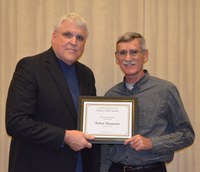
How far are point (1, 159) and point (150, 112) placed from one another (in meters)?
1.42

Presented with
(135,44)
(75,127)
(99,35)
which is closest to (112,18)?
(99,35)

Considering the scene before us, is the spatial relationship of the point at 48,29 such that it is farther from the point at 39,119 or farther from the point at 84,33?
the point at 39,119

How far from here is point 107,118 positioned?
6.91 feet

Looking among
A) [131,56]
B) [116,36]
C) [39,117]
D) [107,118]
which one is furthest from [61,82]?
[116,36]

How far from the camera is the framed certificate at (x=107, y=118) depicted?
2066 mm

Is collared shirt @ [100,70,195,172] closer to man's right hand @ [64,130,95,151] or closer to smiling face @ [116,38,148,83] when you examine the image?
smiling face @ [116,38,148,83]

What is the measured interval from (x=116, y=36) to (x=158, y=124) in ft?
3.12

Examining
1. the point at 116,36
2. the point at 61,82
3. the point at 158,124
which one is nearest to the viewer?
the point at 61,82

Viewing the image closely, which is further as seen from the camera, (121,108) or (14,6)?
(14,6)

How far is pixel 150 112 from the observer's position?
2219mm

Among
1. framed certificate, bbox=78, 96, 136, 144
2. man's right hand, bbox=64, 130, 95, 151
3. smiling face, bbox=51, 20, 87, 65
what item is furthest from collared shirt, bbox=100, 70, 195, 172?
smiling face, bbox=51, 20, 87, 65

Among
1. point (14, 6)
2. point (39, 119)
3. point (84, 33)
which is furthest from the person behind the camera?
point (14, 6)

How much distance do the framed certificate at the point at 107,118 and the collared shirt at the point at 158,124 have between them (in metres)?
0.09

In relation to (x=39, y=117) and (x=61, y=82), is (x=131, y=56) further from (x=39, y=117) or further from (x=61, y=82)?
(x=39, y=117)
